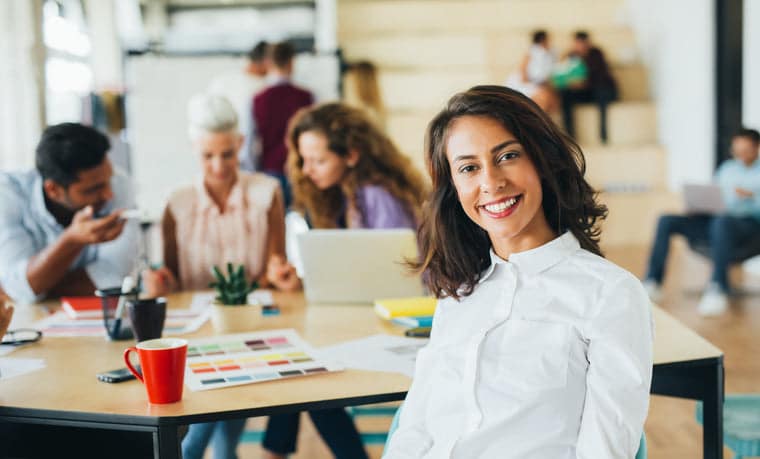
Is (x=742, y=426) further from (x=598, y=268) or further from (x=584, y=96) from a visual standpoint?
(x=584, y=96)

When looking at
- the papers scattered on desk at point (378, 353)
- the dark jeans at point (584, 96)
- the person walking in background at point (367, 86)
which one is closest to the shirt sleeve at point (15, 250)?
the papers scattered on desk at point (378, 353)

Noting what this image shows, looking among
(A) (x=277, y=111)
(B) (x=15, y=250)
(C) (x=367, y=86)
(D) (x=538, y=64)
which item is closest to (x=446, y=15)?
(D) (x=538, y=64)

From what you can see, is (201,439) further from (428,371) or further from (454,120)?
(454,120)

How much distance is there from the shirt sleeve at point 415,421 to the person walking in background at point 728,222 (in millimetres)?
4154

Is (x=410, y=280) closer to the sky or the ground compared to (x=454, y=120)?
closer to the ground

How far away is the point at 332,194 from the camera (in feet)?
8.83

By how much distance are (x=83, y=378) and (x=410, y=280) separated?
0.85m

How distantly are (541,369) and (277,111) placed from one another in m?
4.28

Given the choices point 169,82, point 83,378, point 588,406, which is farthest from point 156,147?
point 588,406

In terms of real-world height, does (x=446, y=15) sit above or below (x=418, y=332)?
above

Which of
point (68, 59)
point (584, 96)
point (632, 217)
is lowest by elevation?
point (632, 217)

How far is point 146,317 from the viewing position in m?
1.64

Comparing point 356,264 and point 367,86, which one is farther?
point 367,86

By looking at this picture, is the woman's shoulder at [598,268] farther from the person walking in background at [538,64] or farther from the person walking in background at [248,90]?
the person walking in background at [538,64]
